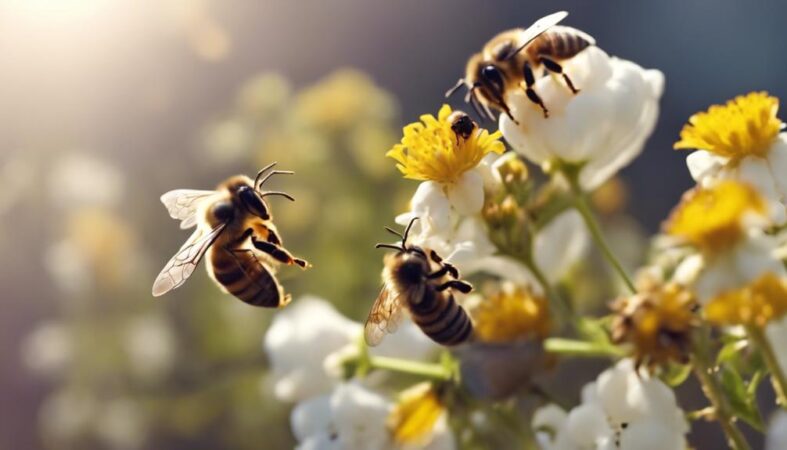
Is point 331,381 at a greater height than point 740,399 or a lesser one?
greater

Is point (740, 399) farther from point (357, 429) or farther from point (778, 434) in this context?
point (357, 429)

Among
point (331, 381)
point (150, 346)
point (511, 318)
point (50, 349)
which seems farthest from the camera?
point (50, 349)

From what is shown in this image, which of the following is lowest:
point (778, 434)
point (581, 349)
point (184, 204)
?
point (778, 434)

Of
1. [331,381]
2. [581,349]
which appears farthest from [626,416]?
[331,381]

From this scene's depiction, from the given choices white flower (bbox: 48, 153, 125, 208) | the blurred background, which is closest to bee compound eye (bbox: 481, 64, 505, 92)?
the blurred background

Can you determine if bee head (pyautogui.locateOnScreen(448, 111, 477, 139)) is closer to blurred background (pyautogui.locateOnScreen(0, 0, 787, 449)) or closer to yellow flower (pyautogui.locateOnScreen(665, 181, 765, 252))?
yellow flower (pyautogui.locateOnScreen(665, 181, 765, 252))

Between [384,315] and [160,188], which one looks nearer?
[384,315]

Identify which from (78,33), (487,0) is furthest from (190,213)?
(487,0)
